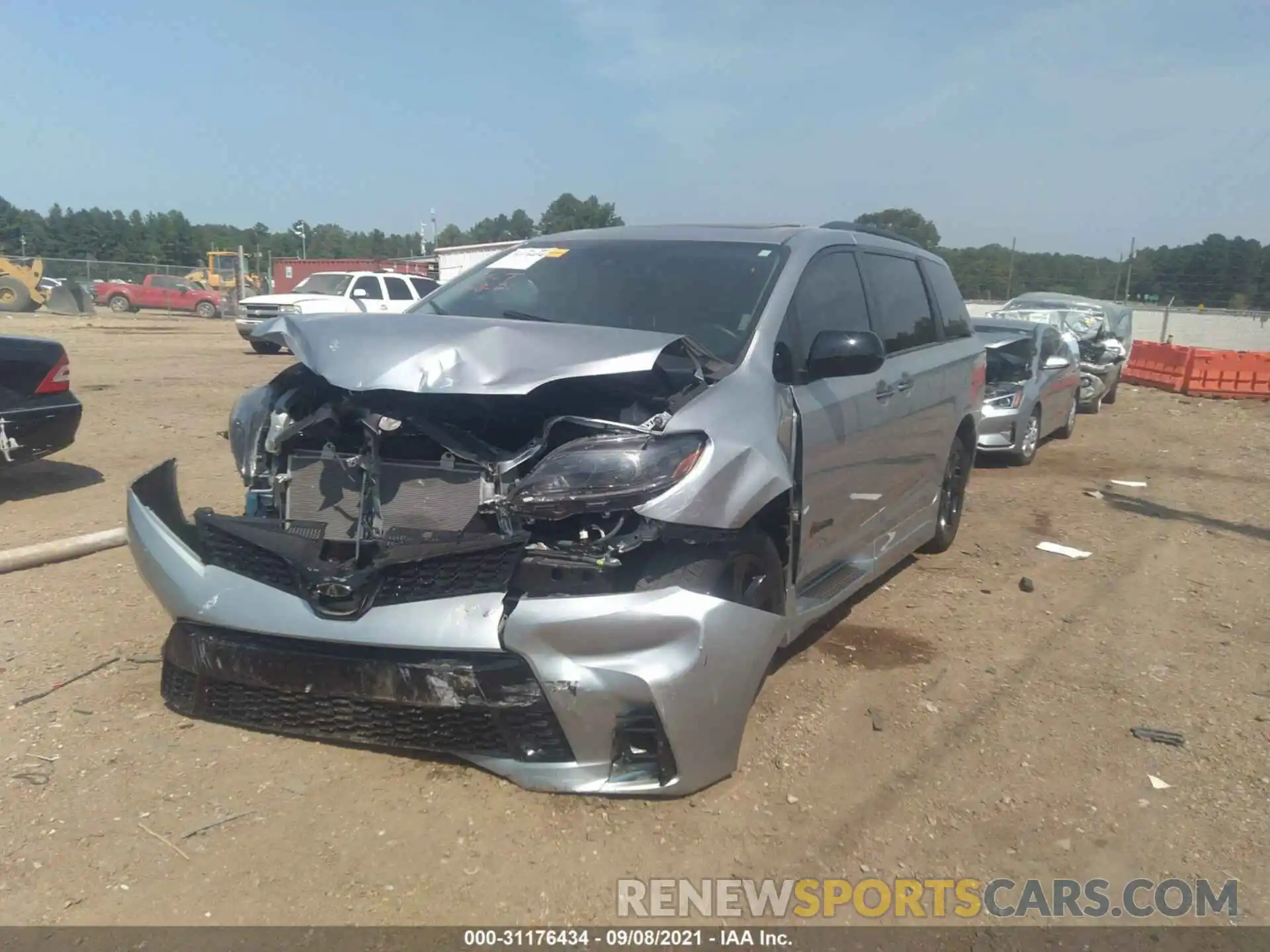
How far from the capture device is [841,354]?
3.77m

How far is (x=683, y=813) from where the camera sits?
10.3 ft

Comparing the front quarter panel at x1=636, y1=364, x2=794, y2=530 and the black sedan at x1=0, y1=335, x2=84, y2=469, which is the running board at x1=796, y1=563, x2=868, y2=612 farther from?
the black sedan at x1=0, y1=335, x2=84, y2=469

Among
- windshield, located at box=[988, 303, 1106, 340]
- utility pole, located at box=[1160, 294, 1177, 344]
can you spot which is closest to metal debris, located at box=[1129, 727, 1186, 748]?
windshield, located at box=[988, 303, 1106, 340]

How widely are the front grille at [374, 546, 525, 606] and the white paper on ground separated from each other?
5.01 meters

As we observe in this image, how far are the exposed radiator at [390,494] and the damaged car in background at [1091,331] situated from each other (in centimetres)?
1149

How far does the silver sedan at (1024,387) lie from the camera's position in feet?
33.2

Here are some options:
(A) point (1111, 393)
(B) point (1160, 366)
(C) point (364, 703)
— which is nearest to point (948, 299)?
(C) point (364, 703)

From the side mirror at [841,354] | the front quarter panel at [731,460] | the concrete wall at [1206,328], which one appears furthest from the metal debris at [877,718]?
the concrete wall at [1206,328]

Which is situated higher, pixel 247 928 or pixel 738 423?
pixel 738 423

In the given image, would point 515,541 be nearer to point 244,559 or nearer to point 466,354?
point 466,354

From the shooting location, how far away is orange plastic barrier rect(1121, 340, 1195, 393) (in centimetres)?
1962

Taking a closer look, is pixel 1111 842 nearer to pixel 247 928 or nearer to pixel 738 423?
pixel 738 423

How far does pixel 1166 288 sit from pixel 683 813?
134 ft

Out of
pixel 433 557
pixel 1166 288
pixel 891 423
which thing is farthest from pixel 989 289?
pixel 433 557
